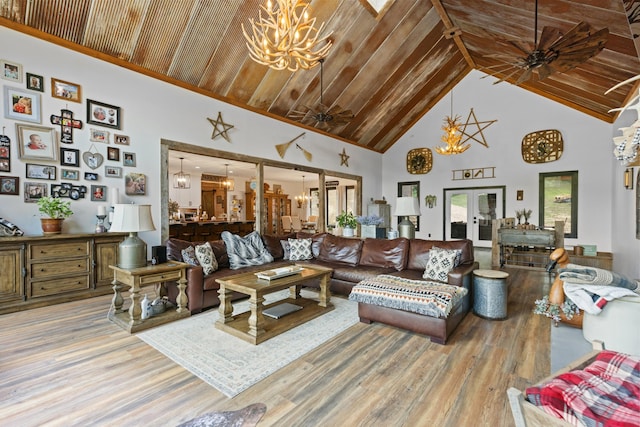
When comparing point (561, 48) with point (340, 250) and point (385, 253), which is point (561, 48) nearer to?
point (385, 253)

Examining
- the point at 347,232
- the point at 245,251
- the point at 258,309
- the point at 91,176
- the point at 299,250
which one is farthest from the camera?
the point at 347,232

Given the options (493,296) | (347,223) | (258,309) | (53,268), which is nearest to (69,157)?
(53,268)

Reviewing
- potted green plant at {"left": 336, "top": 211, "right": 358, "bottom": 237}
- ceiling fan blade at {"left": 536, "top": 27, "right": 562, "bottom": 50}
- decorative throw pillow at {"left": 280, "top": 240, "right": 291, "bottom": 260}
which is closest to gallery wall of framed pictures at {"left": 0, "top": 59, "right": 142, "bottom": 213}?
decorative throw pillow at {"left": 280, "top": 240, "right": 291, "bottom": 260}

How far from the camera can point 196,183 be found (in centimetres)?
1120

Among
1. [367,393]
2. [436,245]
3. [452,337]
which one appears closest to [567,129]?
[436,245]

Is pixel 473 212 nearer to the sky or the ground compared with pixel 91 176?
nearer to the ground

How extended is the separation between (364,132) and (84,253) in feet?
24.8

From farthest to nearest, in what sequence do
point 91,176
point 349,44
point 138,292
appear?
1. point 349,44
2. point 91,176
3. point 138,292

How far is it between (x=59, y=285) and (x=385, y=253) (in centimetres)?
440

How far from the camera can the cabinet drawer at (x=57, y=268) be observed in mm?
3549

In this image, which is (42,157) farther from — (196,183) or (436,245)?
(196,183)

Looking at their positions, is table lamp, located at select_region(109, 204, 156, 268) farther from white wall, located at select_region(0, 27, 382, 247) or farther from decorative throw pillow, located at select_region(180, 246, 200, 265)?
white wall, located at select_region(0, 27, 382, 247)

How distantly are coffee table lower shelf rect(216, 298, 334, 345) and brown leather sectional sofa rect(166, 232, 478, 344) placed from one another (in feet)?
1.89

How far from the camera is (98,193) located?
4.34 m
